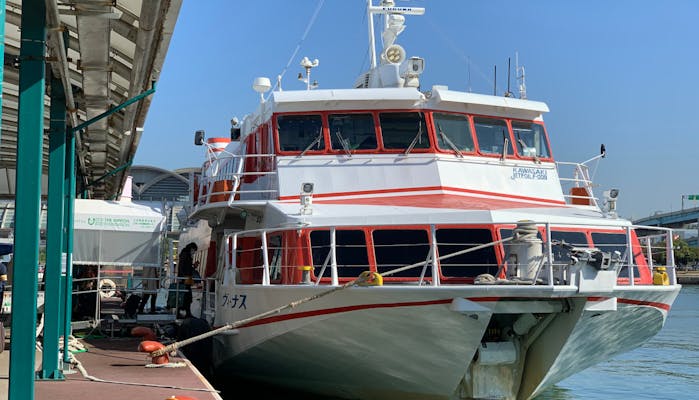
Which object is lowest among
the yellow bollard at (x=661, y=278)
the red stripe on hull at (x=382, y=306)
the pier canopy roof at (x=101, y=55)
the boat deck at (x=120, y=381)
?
the boat deck at (x=120, y=381)

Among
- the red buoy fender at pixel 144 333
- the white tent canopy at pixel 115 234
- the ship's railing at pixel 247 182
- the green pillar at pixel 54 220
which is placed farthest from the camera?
the white tent canopy at pixel 115 234

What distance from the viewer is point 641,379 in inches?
748

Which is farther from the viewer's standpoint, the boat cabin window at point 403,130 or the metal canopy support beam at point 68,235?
the boat cabin window at point 403,130

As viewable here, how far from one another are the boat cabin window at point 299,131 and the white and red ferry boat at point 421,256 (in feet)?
0.06

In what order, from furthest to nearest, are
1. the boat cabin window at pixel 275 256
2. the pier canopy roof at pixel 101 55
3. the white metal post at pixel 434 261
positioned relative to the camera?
the boat cabin window at pixel 275 256
the white metal post at pixel 434 261
the pier canopy roof at pixel 101 55

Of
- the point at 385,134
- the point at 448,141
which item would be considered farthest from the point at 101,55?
the point at 448,141

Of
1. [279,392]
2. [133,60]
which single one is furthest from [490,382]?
[133,60]

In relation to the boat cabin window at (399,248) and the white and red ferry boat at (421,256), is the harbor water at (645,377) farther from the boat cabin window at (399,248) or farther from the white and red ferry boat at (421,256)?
the boat cabin window at (399,248)

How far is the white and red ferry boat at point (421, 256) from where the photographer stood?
10.3 metres

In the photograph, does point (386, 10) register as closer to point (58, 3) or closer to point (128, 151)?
point (128, 151)

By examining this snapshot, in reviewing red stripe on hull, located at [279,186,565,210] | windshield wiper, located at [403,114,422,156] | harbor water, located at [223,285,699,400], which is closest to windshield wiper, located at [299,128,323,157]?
red stripe on hull, located at [279,186,565,210]

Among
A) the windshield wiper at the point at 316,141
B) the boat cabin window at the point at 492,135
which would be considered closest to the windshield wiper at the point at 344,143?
the windshield wiper at the point at 316,141

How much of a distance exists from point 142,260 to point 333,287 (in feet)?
23.3

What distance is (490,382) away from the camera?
1109 centimetres
